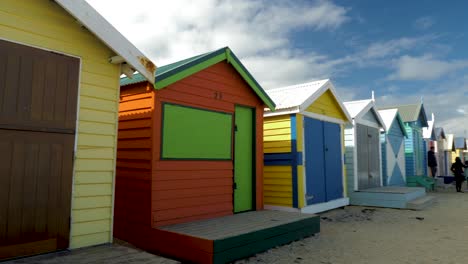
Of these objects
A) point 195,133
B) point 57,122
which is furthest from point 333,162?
point 57,122

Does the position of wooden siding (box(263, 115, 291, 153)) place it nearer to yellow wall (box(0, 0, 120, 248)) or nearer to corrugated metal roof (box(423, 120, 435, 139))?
yellow wall (box(0, 0, 120, 248))

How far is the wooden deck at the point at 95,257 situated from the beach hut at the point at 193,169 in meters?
0.99

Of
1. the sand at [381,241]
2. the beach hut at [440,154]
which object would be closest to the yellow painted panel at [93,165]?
the sand at [381,241]

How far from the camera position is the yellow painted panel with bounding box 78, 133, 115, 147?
4852 mm

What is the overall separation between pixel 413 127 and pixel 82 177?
20.7 meters

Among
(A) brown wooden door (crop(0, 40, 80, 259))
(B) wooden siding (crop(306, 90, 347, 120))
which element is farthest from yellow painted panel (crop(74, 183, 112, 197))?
(B) wooden siding (crop(306, 90, 347, 120))

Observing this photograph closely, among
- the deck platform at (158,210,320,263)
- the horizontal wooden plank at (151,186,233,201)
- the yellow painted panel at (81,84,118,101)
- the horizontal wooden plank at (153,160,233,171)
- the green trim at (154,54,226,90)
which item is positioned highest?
the green trim at (154,54,226,90)

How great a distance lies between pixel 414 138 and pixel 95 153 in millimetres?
20528

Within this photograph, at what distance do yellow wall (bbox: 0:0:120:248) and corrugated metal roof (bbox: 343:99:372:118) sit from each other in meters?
9.97

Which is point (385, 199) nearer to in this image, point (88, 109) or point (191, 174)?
point (191, 174)

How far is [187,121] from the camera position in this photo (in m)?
6.71

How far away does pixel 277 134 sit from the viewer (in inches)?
390

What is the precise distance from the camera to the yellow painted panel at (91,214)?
4.73m

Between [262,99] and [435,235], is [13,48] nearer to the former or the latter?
[262,99]
